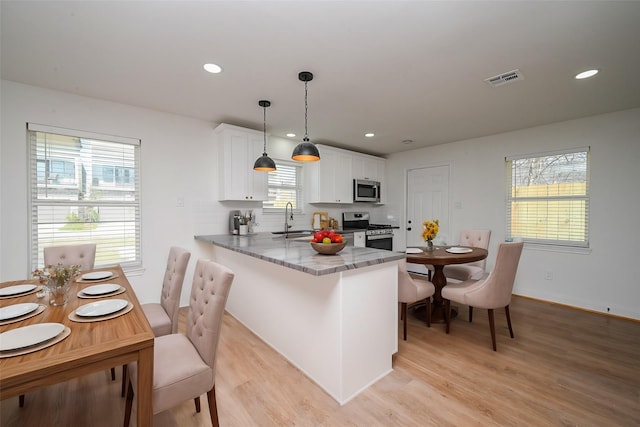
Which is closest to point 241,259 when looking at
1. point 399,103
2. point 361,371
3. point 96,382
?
point 96,382

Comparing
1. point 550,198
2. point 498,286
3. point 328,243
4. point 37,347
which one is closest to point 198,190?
point 328,243

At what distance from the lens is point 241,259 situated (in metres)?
2.88

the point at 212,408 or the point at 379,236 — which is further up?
the point at 379,236

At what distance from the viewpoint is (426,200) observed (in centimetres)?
513

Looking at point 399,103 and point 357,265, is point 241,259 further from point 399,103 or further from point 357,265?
point 399,103

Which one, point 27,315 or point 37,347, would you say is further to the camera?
point 27,315

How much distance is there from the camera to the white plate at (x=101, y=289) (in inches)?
63.0

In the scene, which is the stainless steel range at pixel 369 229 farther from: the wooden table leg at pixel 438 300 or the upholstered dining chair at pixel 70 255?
A: the upholstered dining chair at pixel 70 255

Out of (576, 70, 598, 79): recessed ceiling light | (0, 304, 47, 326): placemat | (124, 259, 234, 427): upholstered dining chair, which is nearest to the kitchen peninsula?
(124, 259, 234, 427): upholstered dining chair

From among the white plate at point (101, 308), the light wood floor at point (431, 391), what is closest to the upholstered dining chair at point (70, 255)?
the light wood floor at point (431, 391)

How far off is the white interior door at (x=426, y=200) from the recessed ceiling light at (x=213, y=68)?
4.05 m

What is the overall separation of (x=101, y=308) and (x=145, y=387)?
1.74 feet

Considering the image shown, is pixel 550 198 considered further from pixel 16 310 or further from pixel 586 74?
pixel 16 310

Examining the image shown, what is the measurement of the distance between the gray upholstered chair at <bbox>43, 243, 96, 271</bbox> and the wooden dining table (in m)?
1.10
